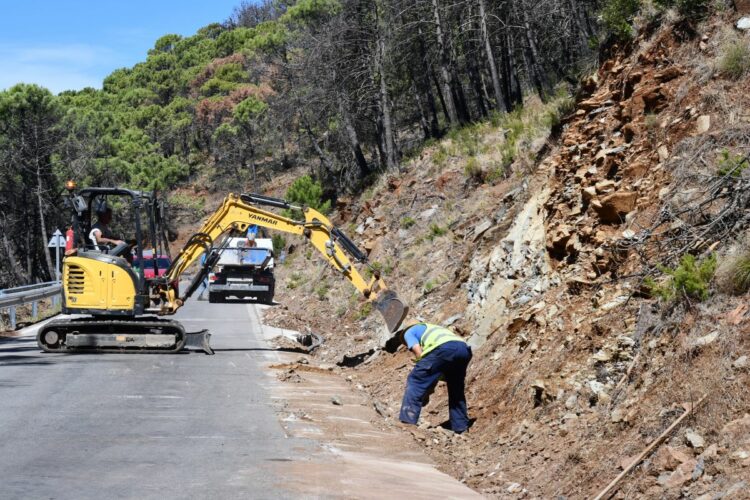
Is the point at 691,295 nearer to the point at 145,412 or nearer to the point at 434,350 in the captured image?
the point at 434,350

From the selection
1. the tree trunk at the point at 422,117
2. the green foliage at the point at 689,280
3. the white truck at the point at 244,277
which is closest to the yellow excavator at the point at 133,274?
the green foliage at the point at 689,280

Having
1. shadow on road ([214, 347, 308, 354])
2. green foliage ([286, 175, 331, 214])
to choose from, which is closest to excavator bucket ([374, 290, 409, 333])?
shadow on road ([214, 347, 308, 354])

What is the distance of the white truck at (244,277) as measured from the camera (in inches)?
1211

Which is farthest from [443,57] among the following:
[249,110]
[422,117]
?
[249,110]

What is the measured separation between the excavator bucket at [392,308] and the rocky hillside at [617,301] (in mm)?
623

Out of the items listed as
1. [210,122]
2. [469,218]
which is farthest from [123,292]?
[210,122]

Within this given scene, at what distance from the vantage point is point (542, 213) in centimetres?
1361

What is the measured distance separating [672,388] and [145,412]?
650 centimetres

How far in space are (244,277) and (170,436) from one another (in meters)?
21.9

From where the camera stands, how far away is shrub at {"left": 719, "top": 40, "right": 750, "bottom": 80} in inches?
460

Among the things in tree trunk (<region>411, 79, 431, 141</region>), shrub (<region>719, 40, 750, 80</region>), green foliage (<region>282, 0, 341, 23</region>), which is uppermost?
green foliage (<region>282, 0, 341, 23</region>)

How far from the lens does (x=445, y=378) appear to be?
36.2 ft

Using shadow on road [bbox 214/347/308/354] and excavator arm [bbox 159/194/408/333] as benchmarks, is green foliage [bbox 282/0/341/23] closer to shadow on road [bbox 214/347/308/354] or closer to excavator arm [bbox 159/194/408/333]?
excavator arm [bbox 159/194/408/333]

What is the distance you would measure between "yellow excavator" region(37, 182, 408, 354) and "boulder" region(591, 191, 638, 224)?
6.12 m
